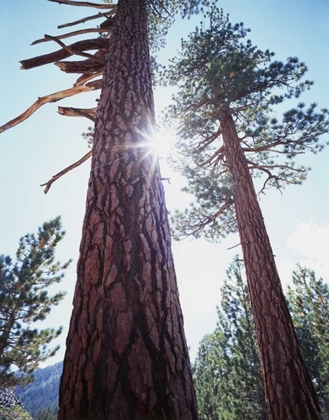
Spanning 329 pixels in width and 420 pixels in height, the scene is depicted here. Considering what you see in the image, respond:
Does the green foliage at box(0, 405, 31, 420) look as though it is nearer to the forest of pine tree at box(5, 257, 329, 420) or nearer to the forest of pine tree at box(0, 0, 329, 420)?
the forest of pine tree at box(0, 0, 329, 420)

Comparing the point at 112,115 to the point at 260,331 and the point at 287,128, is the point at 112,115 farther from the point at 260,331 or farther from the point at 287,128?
the point at 287,128

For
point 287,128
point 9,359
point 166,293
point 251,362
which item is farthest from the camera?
point 251,362

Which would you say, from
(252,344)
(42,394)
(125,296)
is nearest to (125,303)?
(125,296)

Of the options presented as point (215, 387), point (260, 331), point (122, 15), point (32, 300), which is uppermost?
point (122, 15)

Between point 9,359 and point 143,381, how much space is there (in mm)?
11075

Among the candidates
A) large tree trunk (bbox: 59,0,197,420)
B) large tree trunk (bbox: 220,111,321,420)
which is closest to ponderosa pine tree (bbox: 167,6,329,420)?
large tree trunk (bbox: 220,111,321,420)

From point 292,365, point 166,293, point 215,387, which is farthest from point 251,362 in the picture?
point 166,293

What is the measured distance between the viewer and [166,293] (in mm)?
1122

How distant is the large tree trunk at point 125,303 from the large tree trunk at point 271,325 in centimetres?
262

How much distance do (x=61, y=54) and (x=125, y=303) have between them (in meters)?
3.40

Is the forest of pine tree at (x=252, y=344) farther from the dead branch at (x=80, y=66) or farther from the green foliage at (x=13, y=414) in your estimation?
the dead branch at (x=80, y=66)

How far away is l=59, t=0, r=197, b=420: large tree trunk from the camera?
866 mm

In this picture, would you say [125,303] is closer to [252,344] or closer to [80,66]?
[80,66]

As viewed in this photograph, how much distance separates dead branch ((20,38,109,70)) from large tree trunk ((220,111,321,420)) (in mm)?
3292
